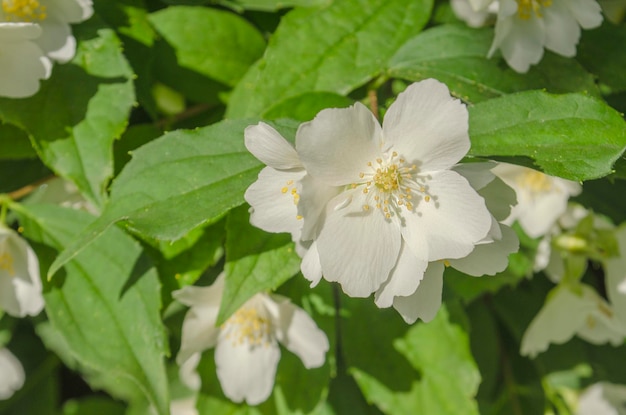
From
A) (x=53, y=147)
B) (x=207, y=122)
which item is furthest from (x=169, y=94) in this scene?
(x=53, y=147)

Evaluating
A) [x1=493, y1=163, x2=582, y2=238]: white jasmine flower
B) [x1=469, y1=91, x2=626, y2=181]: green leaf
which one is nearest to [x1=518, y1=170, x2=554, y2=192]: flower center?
[x1=493, y1=163, x2=582, y2=238]: white jasmine flower

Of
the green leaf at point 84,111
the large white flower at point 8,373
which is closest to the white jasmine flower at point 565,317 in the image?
the green leaf at point 84,111

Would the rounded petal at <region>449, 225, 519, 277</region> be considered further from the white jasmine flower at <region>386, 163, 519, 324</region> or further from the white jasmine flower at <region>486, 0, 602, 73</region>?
the white jasmine flower at <region>486, 0, 602, 73</region>

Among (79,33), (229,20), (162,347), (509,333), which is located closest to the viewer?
(162,347)

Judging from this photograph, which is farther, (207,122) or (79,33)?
(207,122)

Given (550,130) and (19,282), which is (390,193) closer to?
(550,130)

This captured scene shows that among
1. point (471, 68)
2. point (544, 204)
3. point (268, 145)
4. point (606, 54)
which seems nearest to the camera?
point (268, 145)

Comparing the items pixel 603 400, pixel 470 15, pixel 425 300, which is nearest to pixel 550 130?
pixel 425 300

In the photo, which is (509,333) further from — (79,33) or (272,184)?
(79,33)
